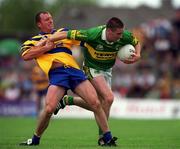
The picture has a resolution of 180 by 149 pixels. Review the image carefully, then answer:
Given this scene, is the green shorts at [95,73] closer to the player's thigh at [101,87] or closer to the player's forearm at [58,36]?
the player's thigh at [101,87]

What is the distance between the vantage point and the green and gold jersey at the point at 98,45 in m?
13.9

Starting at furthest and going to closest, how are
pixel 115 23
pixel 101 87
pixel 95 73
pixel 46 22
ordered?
pixel 95 73 → pixel 101 87 → pixel 46 22 → pixel 115 23

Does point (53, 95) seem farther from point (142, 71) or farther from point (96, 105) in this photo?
point (142, 71)

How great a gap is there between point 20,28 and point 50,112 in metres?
59.6

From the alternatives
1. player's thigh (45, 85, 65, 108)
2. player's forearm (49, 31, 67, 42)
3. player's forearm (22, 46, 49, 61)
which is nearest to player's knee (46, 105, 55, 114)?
player's thigh (45, 85, 65, 108)

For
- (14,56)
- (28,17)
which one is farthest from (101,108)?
(28,17)

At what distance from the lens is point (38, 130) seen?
1391 cm

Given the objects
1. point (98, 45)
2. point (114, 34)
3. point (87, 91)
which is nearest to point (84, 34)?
point (98, 45)

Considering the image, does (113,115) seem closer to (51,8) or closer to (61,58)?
(61,58)

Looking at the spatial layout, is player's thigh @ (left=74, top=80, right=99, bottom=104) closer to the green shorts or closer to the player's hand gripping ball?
the green shorts

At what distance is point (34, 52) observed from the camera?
13.8m

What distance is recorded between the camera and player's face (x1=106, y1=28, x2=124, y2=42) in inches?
536

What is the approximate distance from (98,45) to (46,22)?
3.53ft

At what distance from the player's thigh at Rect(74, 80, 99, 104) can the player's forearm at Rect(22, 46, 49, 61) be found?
93cm
